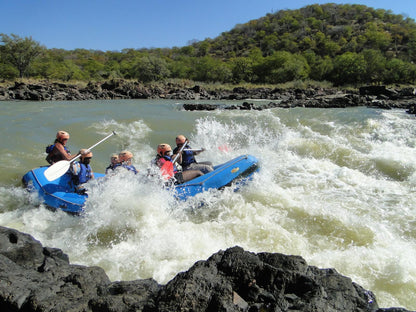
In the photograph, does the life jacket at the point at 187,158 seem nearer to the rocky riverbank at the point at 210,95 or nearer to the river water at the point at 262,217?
the river water at the point at 262,217

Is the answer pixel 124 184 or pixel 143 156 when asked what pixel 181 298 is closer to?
pixel 124 184

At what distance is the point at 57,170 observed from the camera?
5.15 meters

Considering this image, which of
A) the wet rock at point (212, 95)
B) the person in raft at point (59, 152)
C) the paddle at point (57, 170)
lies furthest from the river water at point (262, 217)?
the wet rock at point (212, 95)

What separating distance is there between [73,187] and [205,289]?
3.89 m

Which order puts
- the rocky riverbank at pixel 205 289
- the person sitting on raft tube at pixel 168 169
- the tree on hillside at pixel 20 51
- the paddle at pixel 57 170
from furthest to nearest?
the tree on hillside at pixel 20 51 < the person sitting on raft tube at pixel 168 169 < the paddle at pixel 57 170 < the rocky riverbank at pixel 205 289

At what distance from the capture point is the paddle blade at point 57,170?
506cm

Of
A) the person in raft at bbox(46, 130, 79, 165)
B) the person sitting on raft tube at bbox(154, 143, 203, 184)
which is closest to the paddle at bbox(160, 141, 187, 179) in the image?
the person sitting on raft tube at bbox(154, 143, 203, 184)

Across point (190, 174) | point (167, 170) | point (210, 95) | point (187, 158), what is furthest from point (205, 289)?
point (210, 95)

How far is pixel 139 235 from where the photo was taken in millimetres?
4367

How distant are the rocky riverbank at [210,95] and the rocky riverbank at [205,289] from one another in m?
16.2

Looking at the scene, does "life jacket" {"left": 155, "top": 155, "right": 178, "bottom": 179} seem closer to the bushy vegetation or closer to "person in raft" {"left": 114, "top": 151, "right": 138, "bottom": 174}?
"person in raft" {"left": 114, "top": 151, "right": 138, "bottom": 174}

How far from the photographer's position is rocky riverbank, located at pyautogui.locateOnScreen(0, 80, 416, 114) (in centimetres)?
1942

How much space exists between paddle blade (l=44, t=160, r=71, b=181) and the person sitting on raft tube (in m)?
1.53

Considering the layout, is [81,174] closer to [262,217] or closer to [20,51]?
[262,217]
